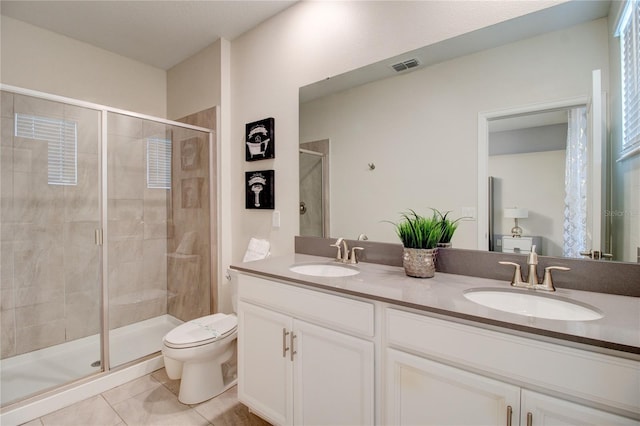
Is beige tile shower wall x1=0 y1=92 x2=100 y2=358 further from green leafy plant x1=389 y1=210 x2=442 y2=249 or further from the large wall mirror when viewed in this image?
green leafy plant x1=389 y1=210 x2=442 y2=249

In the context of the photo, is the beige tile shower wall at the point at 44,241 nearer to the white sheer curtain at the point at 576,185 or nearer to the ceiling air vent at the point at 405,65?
the ceiling air vent at the point at 405,65

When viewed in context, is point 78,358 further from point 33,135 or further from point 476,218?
point 476,218

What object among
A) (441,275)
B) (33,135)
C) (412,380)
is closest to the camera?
(412,380)

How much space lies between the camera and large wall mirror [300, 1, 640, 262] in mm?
1114

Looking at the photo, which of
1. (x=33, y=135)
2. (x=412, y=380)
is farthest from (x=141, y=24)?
(x=412, y=380)

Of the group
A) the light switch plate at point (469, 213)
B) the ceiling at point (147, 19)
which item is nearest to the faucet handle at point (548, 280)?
the light switch plate at point (469, 213)

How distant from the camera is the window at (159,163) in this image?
99.8 inches

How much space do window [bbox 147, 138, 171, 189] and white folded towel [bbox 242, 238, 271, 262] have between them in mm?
1050

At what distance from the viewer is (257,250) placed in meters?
2.22

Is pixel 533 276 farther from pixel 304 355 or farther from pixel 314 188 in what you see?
pixel 314 188

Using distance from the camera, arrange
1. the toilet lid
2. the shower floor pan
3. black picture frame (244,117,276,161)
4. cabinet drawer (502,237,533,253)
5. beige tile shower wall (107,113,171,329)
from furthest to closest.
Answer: beige tile shower wall (107,113,171,329), black picture frame (244,117,276,161), the shower floor pan, the toilet lid, cabinet drawer (502,237,533,253)

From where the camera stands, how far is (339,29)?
1.81 meters

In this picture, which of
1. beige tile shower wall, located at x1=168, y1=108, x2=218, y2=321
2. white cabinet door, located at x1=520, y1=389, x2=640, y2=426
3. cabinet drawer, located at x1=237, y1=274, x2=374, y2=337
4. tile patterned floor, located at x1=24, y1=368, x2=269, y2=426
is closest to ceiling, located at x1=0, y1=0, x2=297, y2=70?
beige tile shower wall, located at x1=168, y1=108, x2=218, y2=321

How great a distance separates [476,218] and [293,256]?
1.09m
